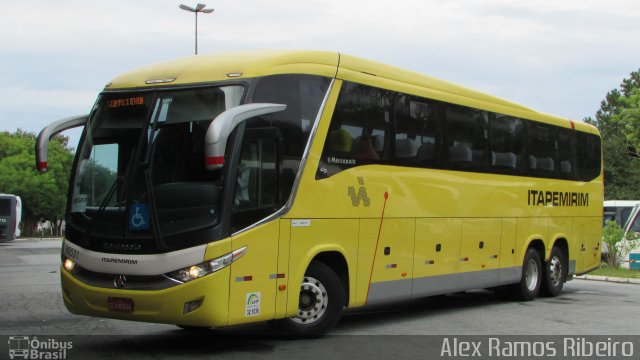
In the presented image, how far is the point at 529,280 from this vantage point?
16078 millimetres

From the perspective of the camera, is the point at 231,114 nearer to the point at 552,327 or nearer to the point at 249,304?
the point at 249,304

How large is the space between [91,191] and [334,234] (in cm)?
308

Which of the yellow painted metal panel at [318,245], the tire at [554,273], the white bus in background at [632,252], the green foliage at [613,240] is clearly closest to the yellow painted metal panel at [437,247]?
the yellow painted metal panel at [318,245]

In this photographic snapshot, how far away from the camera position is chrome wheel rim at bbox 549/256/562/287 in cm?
1669

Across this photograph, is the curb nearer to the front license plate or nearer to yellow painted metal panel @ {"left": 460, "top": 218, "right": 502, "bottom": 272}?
yellow painted metal panel @ {"left": 460, "top": 218, "right": 502, "bottom": 272}

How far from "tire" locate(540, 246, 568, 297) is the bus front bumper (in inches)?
367

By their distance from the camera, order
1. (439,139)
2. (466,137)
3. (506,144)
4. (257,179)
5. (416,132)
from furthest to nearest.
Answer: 1. (506,144)
2. (466,137)
3. (439,139)
4. (416,132)
5. (257,179)

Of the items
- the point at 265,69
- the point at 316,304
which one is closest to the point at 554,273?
the point at 316,304

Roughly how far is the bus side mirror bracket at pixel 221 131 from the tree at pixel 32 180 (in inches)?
2661

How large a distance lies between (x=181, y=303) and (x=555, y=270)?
1014cm

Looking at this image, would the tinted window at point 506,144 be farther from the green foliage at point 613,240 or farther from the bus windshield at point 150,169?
the green foliage at point 613,240

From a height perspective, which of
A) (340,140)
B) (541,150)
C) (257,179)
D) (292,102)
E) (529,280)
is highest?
(292,102)

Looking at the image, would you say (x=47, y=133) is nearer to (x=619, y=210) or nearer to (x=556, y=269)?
(x=556, y=269)

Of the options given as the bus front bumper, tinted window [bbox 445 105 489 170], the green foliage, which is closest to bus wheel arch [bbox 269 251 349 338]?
the bus front bumper
